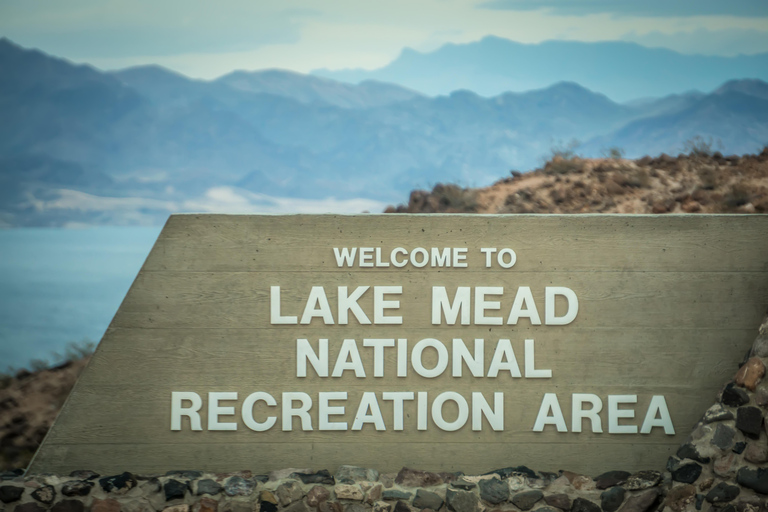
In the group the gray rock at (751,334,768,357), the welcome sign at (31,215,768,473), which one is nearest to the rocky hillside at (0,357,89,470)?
the welcome sign at (31,215,768,473)

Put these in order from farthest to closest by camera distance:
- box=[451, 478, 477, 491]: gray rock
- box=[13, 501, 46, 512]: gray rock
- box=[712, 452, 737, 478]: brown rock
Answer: box=[451, 478, 477, 491]: gray rock → box=[13, 501, 46, 512]: gray rock → box=[712, 452, 737, 478]: brown rock

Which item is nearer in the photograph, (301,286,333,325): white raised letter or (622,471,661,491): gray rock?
(622,471,661,491): gray rock

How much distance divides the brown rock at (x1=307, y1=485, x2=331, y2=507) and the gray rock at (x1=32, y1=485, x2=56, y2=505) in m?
1.50

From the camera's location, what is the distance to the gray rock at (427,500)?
3906mm

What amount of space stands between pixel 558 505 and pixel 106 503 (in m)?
2.66

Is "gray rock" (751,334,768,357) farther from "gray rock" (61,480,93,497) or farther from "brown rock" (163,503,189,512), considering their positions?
"gray rock" (61,480,93,497)

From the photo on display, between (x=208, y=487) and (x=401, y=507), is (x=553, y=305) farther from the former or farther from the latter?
(x=208, y=487)

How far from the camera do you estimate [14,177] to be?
25500 mm

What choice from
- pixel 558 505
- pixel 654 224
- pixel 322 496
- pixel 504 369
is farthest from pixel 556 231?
pixel 322 496

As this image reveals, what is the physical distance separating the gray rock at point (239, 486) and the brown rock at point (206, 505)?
0.09 metres

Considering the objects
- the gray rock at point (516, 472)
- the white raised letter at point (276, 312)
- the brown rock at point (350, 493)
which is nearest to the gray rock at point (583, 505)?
the gray rock at point (516, 472)

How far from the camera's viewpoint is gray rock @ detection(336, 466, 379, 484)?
13.0ft

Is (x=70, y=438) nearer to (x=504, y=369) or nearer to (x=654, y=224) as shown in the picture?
(x=504, y=369)

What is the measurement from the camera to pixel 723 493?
11.8 feet
